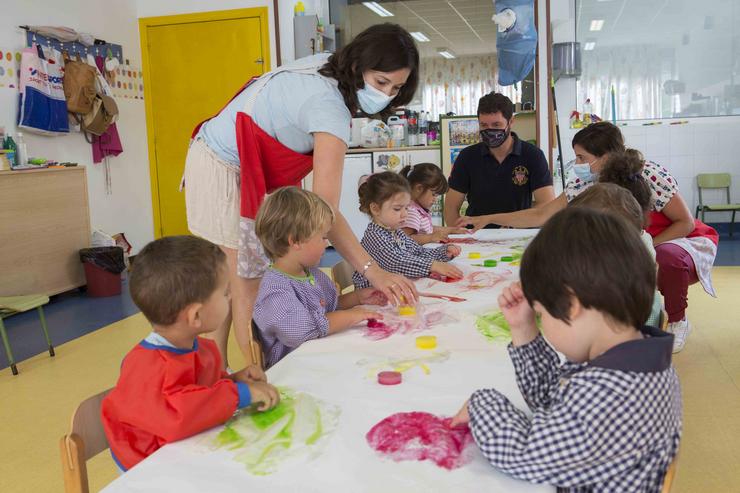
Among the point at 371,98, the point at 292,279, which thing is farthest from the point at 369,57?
the point at 292,279

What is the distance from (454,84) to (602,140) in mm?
7535

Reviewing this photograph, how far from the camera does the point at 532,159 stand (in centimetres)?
383

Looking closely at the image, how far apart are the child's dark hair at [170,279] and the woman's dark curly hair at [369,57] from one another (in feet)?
3.12

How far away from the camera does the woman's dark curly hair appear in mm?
2057

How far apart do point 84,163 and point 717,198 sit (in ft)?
20.3

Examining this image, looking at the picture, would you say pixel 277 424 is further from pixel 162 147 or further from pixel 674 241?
pixel 162 147

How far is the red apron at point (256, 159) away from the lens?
221 cm

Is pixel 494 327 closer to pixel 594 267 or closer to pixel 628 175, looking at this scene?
pixel 594 267

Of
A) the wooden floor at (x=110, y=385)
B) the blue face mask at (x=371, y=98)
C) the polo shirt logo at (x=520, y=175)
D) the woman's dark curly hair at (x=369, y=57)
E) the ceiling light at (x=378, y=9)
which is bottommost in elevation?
the wooden floor at (x=110, y=385)

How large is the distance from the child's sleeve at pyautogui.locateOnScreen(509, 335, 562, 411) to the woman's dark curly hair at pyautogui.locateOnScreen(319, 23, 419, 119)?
1137mm

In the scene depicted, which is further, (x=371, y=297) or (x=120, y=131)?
(x=120, y=131)

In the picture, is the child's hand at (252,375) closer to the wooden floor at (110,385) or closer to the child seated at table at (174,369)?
the child seated at table at (174,369)

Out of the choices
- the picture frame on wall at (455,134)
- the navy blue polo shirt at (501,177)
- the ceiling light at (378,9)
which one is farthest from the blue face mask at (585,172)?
the ceiling light at (378,9)

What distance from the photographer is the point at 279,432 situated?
117 cm
